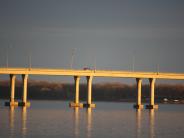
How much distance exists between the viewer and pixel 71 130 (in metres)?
114

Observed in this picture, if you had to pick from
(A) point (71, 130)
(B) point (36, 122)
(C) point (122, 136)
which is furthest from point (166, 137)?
(B) point (36, 122)

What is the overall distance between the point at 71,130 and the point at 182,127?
71.6 feet

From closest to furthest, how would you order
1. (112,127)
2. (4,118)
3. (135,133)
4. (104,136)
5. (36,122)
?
(104,136) → (135,133) → (112,127) → (36,122) → (4,118)

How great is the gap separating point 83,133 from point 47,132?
17.1ft

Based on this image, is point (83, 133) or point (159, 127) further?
point (159, 127)

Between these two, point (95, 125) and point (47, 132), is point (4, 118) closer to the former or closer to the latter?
point (95, 125)

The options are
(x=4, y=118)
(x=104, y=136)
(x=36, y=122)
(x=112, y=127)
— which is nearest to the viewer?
(x=104, y=136)

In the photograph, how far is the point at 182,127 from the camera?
126812 millimetres

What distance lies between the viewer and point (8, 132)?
107m

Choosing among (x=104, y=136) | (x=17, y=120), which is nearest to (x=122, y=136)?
(x=104, y=136)

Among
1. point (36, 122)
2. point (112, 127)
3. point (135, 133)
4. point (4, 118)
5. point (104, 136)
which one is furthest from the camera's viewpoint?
point (4, 118)

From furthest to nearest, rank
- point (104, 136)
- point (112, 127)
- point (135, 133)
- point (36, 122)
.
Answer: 1. point (36, 122)
2. point (112, 127)
3. point (135, 133)
4. point (104, 136)

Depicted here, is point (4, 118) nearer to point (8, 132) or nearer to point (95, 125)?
point (95, 125)

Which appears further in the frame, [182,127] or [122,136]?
[182,127]
